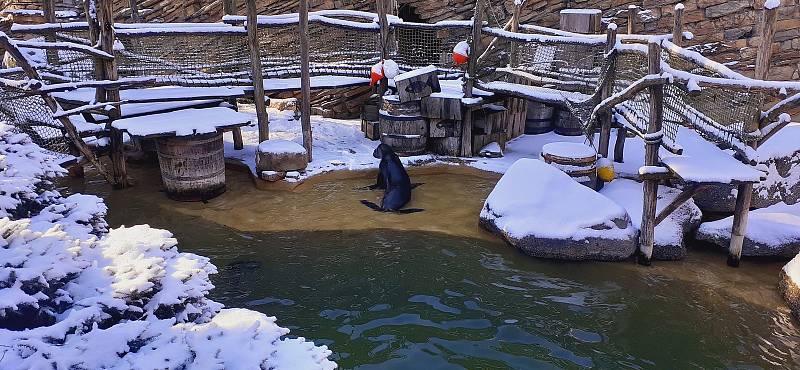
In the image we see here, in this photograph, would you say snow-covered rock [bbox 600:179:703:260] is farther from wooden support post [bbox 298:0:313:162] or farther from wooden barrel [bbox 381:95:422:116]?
wooden support post [bbox 298:0:313:162]

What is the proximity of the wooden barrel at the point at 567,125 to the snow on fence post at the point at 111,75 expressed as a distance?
7778 millimetres

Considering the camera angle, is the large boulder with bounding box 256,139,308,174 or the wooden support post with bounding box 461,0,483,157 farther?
the wooden support post with bounding box 461,0,483,157

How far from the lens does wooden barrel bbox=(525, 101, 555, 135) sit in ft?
37.5

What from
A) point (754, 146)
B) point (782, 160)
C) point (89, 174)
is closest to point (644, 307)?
point (754, 146)

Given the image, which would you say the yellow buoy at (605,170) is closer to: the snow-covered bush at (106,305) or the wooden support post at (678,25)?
the wooden support post at (678,25)

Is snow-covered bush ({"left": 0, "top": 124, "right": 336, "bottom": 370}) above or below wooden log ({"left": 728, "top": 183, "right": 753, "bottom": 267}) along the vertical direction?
above

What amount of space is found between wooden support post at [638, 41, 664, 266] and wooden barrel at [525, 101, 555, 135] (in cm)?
484

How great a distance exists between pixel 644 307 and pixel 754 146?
2.18 meters

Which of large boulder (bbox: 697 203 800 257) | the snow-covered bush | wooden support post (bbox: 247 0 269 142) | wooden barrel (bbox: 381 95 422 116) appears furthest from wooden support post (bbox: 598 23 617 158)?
the snow-covered bush

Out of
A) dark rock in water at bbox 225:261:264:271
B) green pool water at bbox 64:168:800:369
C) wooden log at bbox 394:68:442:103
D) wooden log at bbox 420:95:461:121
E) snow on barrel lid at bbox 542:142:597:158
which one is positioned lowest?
green pool water at bbox 64:168:800:369

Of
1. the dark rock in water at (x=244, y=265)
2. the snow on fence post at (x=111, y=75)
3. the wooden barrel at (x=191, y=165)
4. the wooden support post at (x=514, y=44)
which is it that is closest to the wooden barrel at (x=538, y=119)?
the wooden support post at (x=514, y=44)

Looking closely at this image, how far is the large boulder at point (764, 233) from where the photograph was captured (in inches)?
272

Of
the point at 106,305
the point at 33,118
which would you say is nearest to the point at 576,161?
the point at 106,305

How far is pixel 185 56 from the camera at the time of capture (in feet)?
31.1
